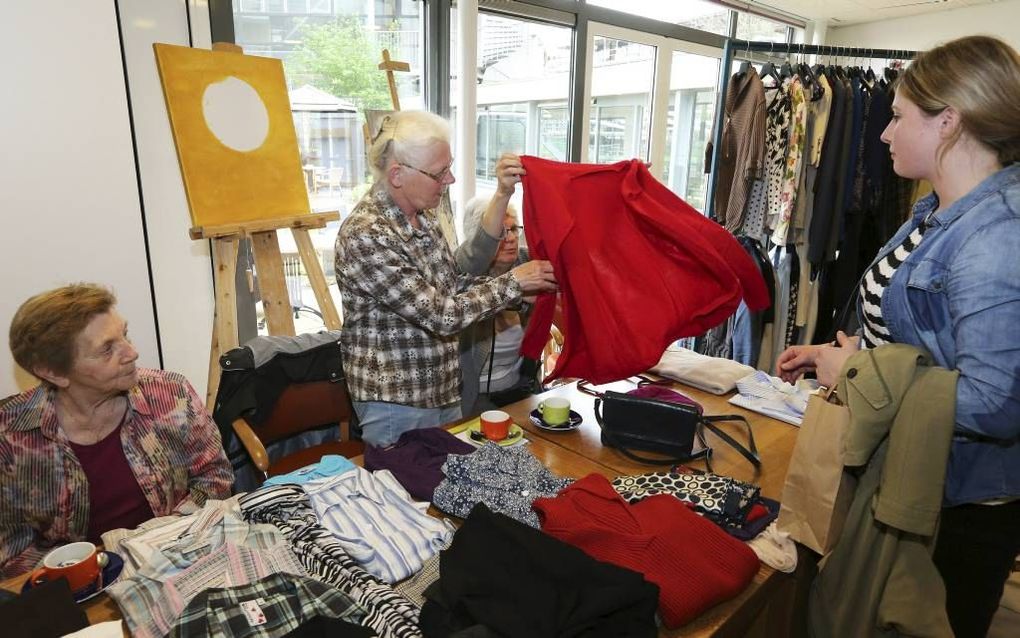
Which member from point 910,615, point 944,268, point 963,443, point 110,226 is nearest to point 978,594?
point 910,615

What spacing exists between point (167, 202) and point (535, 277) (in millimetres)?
1972

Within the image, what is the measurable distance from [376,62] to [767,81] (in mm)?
2444

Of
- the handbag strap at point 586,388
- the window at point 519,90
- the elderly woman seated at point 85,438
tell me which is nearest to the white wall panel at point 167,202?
the elderly woman seated at point 85,438

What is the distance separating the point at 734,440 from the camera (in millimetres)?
1868

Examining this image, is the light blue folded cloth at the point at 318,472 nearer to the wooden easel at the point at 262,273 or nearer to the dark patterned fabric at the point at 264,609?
the dark patterned fabric at the point at 264,609

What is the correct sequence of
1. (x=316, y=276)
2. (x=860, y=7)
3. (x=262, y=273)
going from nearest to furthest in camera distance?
(x=262, y=273) → (x=316, y=276) → (x=860, y=7)

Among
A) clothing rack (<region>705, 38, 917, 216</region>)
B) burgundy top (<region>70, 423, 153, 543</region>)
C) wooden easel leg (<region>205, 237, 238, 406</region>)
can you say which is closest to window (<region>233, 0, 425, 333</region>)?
wooden easel leg (<region>205, 237, 238, 406</region>)

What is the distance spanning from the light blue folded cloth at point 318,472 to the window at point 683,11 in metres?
4.27

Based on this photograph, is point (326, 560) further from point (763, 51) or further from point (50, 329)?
point (763, 51)

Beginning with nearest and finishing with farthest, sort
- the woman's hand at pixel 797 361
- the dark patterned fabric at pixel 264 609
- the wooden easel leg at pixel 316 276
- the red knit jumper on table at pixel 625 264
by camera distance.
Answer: the dark patterned fabric at pixel 264 609, the woman's hand at pixel 797 361, the red knit jumper on table at pixel 625 264, the wooden easel leg at pixel 316 276

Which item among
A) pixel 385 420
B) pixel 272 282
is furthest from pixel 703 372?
pixel 272 282

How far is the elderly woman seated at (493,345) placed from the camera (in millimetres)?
2369

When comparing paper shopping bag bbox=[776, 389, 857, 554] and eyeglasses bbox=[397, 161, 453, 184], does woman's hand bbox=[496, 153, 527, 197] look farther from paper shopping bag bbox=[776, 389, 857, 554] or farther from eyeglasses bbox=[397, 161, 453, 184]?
paper shopping bag bbox=[776, 389, 857, 554]

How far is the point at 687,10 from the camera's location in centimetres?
546
